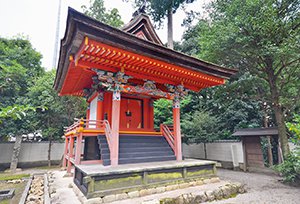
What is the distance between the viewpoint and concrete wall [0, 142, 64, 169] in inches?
466

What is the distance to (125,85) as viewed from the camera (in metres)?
5.88

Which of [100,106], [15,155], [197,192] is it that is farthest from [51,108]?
[197,192]

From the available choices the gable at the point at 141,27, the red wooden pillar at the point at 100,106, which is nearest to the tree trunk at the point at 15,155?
the red wooden pillar at the point at 100,106

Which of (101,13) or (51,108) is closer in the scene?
(51,108)

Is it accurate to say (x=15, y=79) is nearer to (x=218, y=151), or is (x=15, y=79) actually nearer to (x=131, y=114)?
(x=131, y=114)

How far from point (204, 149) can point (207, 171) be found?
19.8ft

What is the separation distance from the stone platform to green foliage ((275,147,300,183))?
2849mm

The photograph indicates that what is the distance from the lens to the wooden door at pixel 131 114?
7.93 meters

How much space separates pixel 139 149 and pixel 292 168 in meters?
5.68

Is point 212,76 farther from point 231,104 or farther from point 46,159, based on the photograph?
point 46,159

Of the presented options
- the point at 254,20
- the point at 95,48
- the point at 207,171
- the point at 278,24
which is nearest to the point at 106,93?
the point at 95,48

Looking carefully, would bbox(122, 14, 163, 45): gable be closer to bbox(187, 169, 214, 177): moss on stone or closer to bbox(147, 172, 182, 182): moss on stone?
bbox(147, 172, 182, 182): moss on stone

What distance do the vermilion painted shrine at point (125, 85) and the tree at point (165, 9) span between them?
28.5 feet

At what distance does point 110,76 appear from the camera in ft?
18.2
